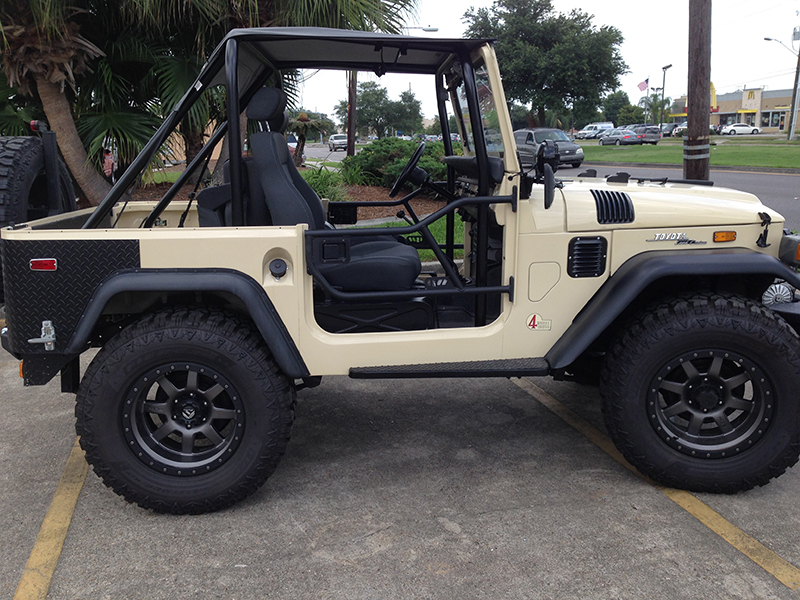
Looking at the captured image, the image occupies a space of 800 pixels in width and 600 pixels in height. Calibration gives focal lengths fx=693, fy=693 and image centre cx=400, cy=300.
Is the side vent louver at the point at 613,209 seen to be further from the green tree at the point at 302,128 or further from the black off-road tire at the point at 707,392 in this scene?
the green tree at the point at 302,128

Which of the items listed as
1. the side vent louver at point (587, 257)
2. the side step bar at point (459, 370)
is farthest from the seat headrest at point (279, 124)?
the side vent louver at point (587, 257)

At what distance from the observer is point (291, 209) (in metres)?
3.47

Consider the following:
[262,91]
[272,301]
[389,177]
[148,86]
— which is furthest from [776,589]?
[389,177]

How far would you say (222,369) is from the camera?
10.2 feet

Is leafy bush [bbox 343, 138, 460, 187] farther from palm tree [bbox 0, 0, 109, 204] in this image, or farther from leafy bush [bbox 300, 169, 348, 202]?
palm tree [bbox 0, 0, 109, 204]

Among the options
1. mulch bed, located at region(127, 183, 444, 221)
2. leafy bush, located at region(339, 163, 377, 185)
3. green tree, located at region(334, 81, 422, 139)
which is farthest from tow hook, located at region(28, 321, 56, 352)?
green tree, located at region(334, 81, 422, 139)

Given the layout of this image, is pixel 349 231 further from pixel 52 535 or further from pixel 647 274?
pixel 52 535

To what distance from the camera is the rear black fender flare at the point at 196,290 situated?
305cm

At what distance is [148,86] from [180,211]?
5.16 meters

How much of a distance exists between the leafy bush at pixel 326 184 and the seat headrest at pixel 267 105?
292 inches

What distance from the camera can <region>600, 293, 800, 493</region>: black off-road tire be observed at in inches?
125

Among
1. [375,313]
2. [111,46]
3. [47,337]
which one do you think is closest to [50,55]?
[111,46]

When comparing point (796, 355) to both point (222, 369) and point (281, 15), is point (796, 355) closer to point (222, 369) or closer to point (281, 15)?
point (222, 369)

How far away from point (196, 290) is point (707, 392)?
2418 mm
